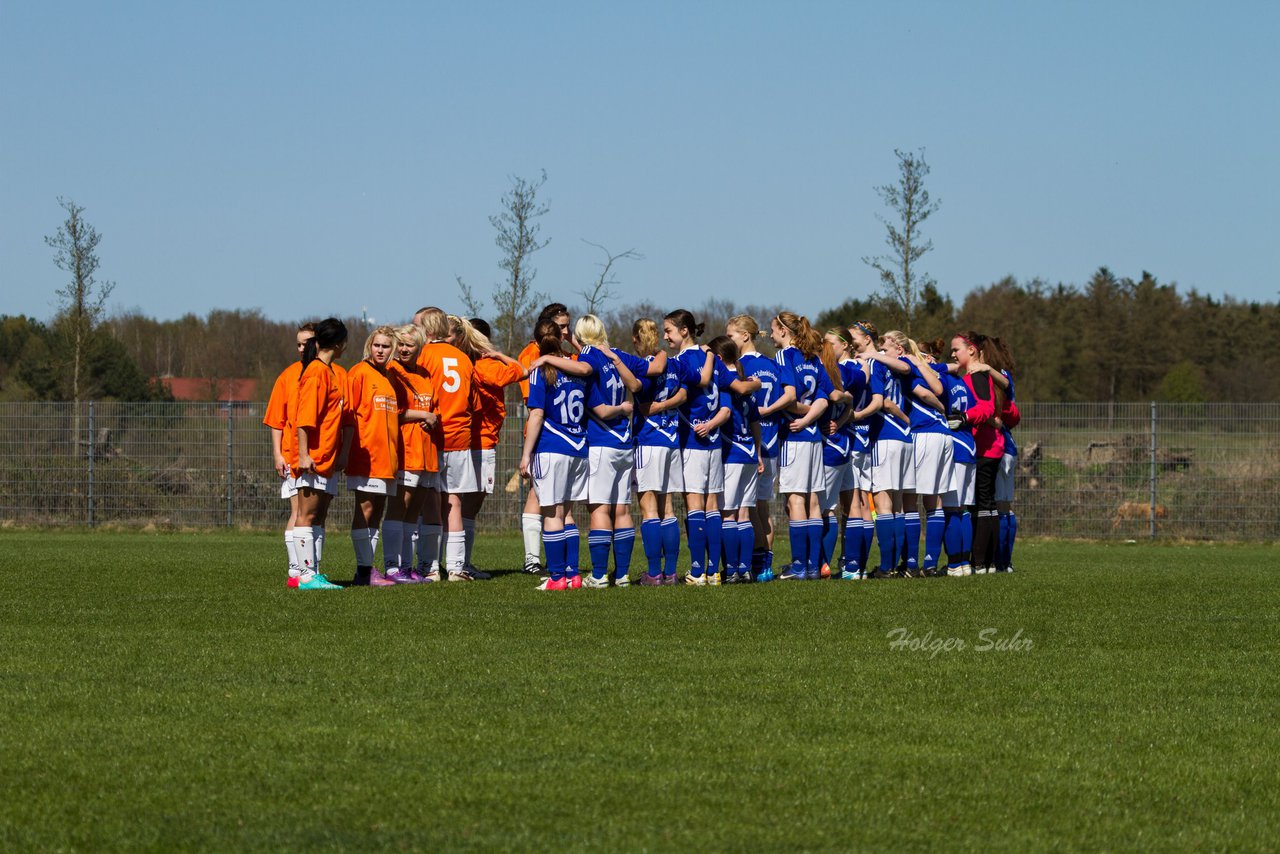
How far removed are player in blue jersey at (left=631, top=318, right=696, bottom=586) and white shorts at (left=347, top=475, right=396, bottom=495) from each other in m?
1.92

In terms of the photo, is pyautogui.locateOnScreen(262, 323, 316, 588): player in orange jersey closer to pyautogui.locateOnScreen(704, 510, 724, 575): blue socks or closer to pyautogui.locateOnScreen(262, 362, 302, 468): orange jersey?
pyautogui.locateOnScreen(262, 362, 302, 468): orange jersey

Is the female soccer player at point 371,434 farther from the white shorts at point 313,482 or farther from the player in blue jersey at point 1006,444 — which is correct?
the player in blue jersey at point 1006,444

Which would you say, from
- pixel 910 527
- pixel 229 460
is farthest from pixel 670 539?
pixel 229 460

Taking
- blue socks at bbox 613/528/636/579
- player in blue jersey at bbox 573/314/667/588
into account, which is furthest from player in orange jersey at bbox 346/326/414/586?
blue socks at bbox 613/528/636/579

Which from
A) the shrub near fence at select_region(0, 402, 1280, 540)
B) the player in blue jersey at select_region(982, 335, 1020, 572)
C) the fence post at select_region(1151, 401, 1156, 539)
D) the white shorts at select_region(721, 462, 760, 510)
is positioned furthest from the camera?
the fence post at select_region(1151, 401, 1156, 539)

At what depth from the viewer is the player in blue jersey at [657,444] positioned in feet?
36.8

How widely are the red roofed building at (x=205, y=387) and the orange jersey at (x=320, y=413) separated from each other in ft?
112

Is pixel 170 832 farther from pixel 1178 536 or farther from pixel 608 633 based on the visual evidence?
pixel 1178 536

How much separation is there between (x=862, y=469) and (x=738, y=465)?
1.53 meters

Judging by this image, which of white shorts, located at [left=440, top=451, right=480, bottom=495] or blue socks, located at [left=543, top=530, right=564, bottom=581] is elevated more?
white shorts, located at [left=440, top=451, right=480, bottom=495]

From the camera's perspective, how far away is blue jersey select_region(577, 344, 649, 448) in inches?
432

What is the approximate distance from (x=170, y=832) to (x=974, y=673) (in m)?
4.04

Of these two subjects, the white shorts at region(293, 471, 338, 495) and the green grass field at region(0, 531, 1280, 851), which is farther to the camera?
the white shorts at region(293, 471, 338, 495)

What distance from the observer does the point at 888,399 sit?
493 inches
